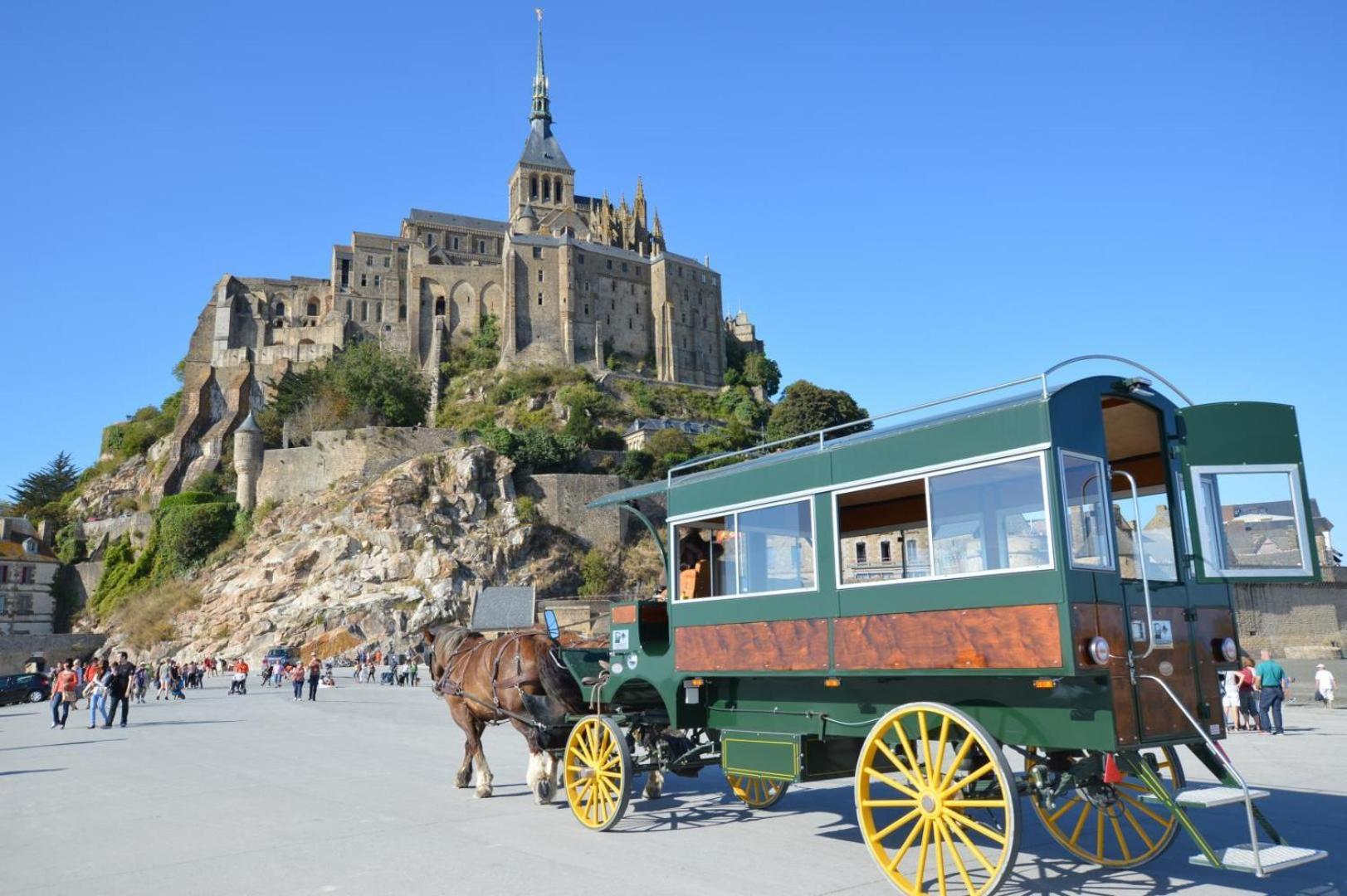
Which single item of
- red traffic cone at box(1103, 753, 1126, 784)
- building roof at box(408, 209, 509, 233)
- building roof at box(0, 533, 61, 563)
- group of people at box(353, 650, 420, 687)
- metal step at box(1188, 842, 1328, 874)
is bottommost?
group of people at box(353, 650, 420, 687)

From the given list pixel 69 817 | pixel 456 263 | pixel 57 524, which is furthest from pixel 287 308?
pixel 69 817

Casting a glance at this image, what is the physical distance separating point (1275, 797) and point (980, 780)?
16.3ft

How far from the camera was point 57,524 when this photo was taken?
6531 centimetres

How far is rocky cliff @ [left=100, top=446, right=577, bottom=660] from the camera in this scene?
46.0 m

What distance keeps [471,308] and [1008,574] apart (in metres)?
83.0

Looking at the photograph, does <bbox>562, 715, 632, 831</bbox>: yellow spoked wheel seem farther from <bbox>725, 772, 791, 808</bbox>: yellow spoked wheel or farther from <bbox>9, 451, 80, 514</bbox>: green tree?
<bbox>9, 451, 80, 514</bbox>: green tree

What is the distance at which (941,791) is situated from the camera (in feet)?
18.9

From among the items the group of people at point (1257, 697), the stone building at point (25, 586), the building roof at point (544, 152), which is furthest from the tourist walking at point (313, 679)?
the building roof at point (544, 152)

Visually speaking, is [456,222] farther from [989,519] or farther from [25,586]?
[989,519]

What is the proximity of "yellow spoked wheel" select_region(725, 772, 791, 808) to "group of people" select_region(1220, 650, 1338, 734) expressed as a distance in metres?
9.20

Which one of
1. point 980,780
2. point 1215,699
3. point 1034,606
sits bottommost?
point 980,780

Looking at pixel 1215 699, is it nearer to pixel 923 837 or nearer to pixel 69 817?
pixel 923 837

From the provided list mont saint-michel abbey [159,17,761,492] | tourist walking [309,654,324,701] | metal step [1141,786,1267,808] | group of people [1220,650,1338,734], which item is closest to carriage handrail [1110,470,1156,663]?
metal step [1141,786,1267,808]

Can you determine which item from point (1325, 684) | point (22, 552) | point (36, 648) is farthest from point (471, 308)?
point (1325, 684)
